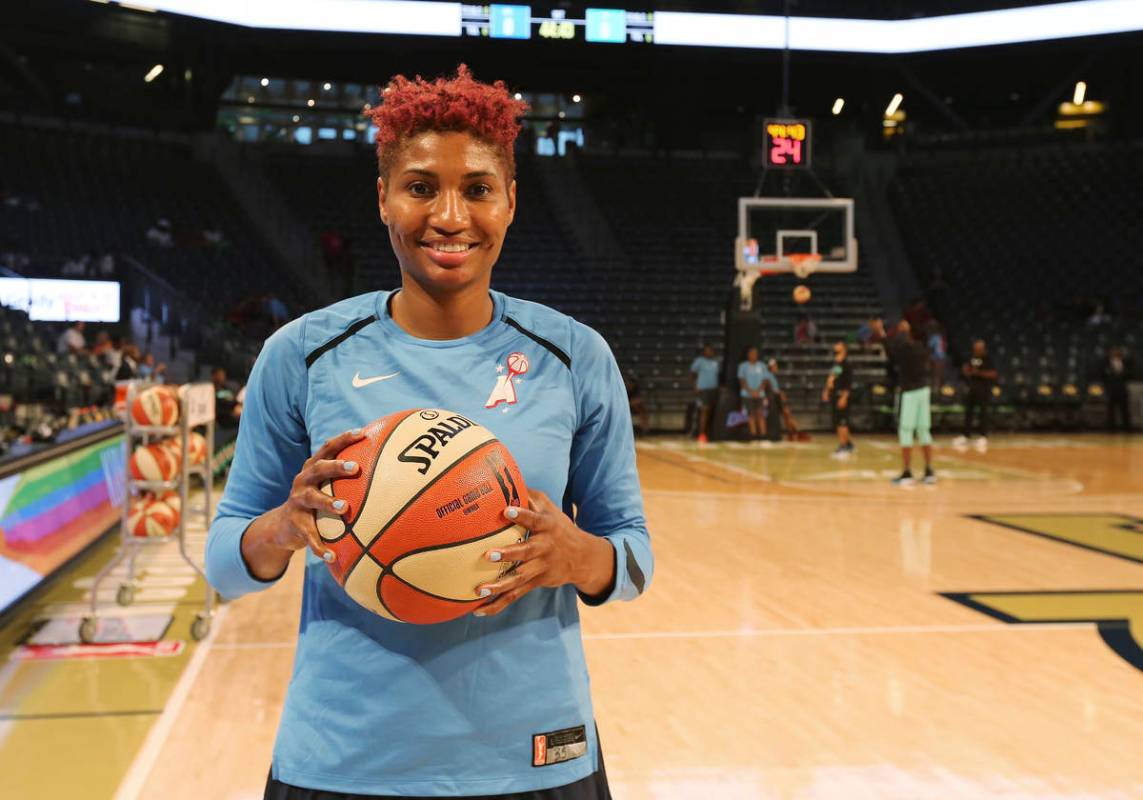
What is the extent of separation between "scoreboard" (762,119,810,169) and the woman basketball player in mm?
14165

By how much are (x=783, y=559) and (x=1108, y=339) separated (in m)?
15.8

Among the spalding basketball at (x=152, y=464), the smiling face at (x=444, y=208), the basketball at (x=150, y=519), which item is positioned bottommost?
the basketball at (x=150, y=519)

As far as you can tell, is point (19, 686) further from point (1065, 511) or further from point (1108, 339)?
point (1108, 339)

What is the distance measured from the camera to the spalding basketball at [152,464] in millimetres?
5836

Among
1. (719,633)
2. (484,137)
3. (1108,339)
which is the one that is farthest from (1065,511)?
(1108,339)

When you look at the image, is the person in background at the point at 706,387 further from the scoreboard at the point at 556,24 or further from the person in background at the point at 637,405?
the scoreboard at the point at 556,24

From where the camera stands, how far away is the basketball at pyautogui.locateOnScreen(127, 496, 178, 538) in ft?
19.3

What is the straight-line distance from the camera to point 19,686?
15.6 ft

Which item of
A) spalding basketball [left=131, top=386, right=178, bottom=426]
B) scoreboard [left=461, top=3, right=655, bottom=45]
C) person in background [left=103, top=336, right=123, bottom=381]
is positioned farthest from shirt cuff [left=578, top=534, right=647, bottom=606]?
scoreboard [left=461, top=3, right=655, bottom=45]

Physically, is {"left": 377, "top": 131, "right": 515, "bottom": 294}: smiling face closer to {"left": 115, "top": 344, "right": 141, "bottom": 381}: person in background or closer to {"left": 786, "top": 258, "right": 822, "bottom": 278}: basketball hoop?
{"left": 115, "top": 344, "right": 141, "bottom": 381}: person in background

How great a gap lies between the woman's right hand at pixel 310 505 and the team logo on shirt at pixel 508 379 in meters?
0.20

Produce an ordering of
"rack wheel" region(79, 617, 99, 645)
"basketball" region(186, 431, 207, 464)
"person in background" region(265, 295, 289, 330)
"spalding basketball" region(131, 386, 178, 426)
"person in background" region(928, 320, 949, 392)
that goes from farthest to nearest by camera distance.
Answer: "person in background" region(928, 320, 949, 392), "person in background" region(265, 295, 289, 330), "basketball" region(186, 431, 207, 464), "spalding basketball" region(131, 386, 178, 426), "rack wheel" region(79, 617, 99, 645)

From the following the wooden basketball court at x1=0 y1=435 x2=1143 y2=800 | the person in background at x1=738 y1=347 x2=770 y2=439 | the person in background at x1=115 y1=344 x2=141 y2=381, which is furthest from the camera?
the person in background at x1=738 y1=347 x2=770 y2=439

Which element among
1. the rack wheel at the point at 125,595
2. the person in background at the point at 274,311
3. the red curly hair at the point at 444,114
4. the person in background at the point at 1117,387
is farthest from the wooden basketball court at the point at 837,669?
the person in background at the point at 1117,387
